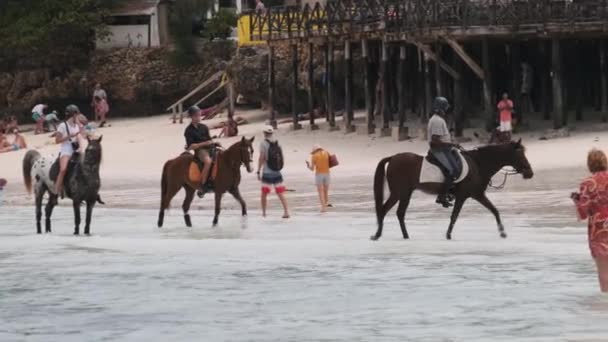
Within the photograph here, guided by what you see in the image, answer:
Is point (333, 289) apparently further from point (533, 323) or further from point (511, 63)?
point (511, 63)

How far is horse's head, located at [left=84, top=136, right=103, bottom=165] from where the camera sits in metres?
21.0

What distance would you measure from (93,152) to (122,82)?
35233 millimetres

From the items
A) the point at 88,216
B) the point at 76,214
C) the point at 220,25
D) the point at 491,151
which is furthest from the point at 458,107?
the point at 220,25

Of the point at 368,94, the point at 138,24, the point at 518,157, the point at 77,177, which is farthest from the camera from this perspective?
the point at 138,24

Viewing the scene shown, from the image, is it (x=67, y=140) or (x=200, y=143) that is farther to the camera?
(x=200, y=143)

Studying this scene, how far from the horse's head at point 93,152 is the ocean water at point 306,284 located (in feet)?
3.47

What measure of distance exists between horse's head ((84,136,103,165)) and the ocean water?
1.06 meters

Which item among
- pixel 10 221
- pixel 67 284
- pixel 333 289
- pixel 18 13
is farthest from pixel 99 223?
pixel 18 13

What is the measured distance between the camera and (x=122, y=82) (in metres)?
55.9

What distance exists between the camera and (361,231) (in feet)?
71.5

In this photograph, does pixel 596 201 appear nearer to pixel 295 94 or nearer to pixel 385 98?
pixel 385 98

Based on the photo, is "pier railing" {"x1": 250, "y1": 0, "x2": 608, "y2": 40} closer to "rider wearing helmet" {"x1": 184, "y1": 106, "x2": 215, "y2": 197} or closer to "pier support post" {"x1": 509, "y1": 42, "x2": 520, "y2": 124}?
"pier support post" {"x1": 509, "y1": 42, "x2": 520, "y2": 124}

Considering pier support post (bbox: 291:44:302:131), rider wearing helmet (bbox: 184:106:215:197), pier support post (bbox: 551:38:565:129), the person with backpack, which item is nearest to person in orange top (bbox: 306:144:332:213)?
the person with backpack

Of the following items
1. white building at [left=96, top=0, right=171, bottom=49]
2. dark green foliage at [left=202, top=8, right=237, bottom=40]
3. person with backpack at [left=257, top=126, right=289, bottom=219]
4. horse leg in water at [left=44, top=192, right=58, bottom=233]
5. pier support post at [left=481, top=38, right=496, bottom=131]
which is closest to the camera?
horse leg in water at [left=44, top=192, right=58, bottom=233]
